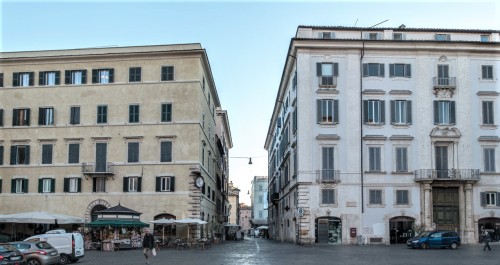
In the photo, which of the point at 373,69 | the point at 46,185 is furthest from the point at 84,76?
the point at 373,69

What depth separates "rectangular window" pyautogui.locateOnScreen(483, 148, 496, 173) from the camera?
175 ft

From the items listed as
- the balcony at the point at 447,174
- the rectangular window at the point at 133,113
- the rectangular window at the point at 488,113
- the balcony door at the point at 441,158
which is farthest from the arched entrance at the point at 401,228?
the rectangular window at the point at 133,113

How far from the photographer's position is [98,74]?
54.2 meters

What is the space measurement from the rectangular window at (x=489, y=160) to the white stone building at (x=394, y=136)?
0.09 metres

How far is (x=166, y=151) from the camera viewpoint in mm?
52250

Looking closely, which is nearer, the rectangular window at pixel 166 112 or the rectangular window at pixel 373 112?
the rectangular window at pixel 166 112

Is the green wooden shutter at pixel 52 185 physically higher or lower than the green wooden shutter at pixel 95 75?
lower

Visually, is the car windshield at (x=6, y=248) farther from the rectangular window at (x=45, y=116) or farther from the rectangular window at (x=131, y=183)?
the rectangular window at (x=45, y=116)

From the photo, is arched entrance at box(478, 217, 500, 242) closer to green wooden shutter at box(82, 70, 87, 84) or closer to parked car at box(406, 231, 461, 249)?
parked car at box(406, 231, 461, 249)

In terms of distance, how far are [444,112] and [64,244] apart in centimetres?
3500

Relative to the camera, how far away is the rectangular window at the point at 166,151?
171ft

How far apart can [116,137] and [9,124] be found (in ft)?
32.9

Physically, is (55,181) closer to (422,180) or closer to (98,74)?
(98,74)

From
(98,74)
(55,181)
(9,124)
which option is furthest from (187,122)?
(9,124)
